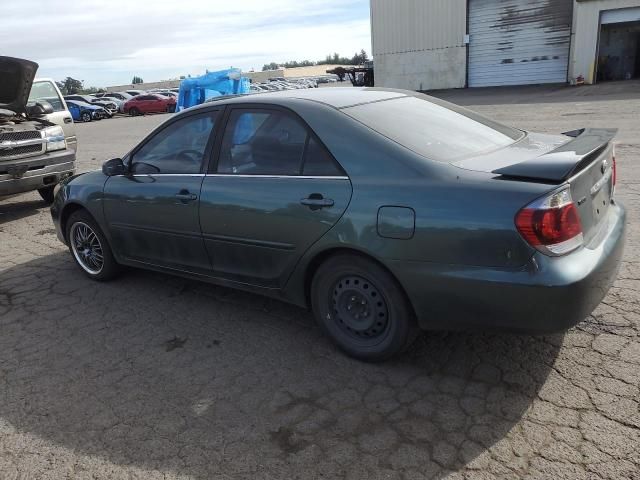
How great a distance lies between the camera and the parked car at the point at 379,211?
261 cm

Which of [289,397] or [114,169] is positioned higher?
[114,169]

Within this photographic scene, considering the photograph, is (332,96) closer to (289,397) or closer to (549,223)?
(549,223)

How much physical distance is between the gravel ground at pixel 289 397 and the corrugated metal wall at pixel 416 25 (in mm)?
28432

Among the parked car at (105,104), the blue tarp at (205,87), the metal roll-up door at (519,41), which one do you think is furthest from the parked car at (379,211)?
the parked car at (105,104)

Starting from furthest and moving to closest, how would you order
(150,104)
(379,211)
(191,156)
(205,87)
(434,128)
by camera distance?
(150,104) → (205,87) → (191,156) → (434,128) → (379,211)

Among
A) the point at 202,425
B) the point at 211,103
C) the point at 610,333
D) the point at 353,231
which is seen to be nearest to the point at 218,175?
the point at 211,103

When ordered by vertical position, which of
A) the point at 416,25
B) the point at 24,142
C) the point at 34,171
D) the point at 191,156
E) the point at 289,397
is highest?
the point at 416,25

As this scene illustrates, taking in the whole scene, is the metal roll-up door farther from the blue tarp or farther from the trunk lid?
the trunk lid

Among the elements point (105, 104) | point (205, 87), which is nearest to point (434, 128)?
point (205, 87)

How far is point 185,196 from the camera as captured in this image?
388 cm

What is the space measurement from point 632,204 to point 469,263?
4138 millimetres

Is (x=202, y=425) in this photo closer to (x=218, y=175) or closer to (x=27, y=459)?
(x=27, y=459)

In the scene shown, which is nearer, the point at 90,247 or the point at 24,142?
the point at 90,247

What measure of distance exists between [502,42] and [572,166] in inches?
1127
